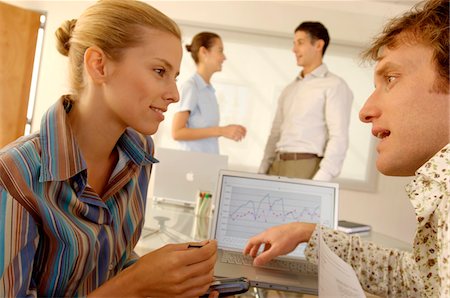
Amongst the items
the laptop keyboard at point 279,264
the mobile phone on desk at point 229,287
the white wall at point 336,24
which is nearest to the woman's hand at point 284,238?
the laptop keyboard at point 279,264

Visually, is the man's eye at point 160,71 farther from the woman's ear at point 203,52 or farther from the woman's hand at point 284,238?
the woman's ear at point 203,52

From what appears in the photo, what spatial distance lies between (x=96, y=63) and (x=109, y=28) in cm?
8

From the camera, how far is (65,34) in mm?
1090

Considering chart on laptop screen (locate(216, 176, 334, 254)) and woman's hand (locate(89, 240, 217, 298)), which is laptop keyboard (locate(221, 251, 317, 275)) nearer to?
chart on laptop screen (locate(216, 176, 334, 254))

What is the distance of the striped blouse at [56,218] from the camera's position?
77 cm

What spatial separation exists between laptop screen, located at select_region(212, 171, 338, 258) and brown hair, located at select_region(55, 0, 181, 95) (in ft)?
1.88

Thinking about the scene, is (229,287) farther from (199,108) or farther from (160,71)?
(199,108)

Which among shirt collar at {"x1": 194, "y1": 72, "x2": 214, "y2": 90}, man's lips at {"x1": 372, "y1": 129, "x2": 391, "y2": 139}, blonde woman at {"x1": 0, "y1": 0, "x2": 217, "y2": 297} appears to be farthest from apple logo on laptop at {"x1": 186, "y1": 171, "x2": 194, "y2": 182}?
man's lips at {"x1": 372, "y1": 129, "x2": 391, "y2": 139}

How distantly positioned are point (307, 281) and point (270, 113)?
3.43 m

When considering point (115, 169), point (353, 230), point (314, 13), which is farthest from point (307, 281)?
point (314, 13)

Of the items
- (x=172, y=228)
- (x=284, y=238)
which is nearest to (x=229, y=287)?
(x=284, y=238)

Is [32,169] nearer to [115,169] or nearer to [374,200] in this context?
[115,169]

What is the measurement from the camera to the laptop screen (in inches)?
56.0

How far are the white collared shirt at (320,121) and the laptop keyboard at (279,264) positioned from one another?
1074mm
